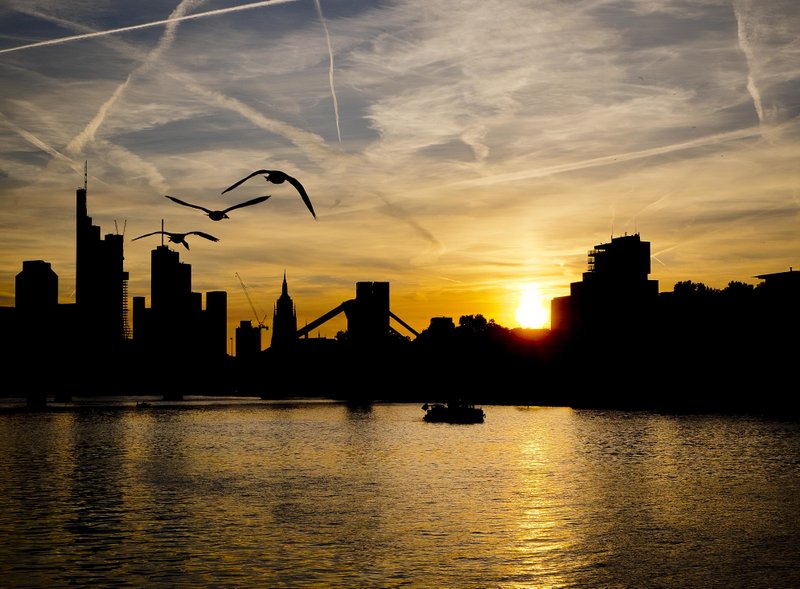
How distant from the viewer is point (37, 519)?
219 ft

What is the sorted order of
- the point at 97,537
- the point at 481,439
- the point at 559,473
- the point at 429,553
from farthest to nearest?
the point at 481,439 < the point at 559,473 < the point at 97,537 < the point at 429,553

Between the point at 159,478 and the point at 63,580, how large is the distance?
51207mm

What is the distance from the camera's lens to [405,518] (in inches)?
2630

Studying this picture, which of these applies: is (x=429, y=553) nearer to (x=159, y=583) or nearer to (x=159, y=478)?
(x=159, y=583)

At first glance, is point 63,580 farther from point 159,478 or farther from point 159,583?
point 159,478

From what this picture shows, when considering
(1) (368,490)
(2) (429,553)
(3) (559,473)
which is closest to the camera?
(2) (429,553)

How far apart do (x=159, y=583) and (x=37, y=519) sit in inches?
1001


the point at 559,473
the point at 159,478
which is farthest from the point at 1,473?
the point at 559,473

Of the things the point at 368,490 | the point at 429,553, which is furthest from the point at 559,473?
the point at 429,553

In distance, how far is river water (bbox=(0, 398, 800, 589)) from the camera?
48.0 metres

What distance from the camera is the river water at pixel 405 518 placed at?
47969 mm

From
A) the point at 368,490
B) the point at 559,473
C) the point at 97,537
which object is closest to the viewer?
the point at 97,537

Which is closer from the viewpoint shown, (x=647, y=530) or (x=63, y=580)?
(x=63, y=580)

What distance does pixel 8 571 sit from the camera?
4762 centimetres
